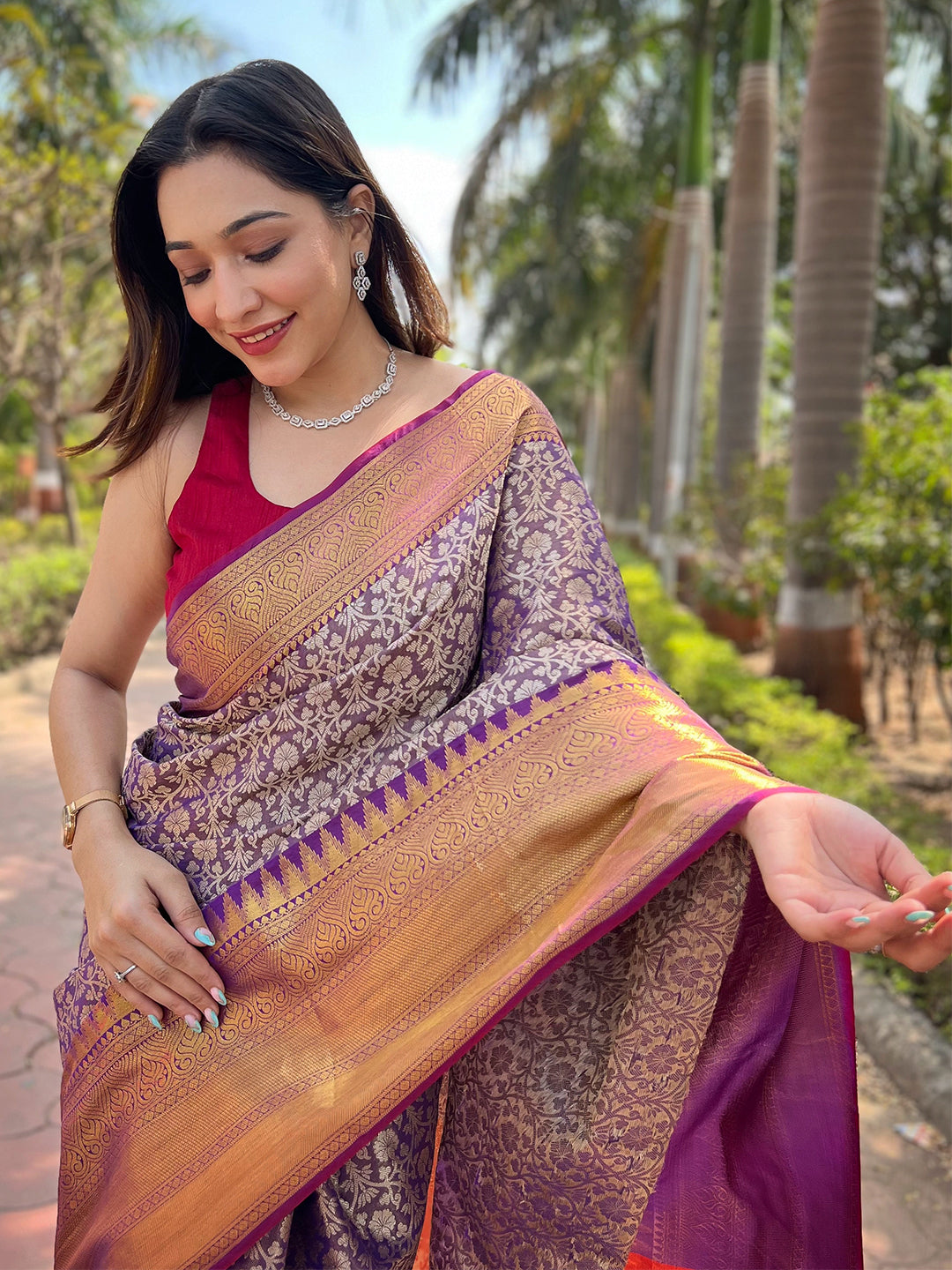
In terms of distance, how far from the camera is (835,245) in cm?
563

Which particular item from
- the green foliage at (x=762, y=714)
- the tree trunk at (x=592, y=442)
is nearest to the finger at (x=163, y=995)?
the green foliage at (x=762, y=714)

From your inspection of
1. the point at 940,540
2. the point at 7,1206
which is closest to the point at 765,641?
the point at 940,540

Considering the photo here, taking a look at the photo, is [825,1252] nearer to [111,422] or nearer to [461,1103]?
[461,1103]

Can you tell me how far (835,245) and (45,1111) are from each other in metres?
5.13

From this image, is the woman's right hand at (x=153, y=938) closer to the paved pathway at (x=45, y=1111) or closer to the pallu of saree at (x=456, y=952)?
the pallu of saree at (x=456, y=952)

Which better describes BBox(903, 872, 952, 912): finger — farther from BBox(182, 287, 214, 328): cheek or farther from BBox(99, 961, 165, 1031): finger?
BBox(182, 287, 214, 328): cheek

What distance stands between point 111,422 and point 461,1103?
101 centimetres

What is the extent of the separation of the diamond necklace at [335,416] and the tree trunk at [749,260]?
7.40 m

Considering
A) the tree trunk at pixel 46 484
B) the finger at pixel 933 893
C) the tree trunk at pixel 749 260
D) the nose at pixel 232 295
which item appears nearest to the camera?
the finger at pixel 933 893

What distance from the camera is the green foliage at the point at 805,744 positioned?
3219mm

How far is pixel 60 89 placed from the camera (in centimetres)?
1082

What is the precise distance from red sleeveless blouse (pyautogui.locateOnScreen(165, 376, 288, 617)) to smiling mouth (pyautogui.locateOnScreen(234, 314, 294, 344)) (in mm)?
157

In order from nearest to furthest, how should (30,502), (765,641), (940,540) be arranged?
(940,540), (765,641), (30,502)

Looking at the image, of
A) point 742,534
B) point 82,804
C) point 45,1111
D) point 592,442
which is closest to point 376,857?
point 82,804
